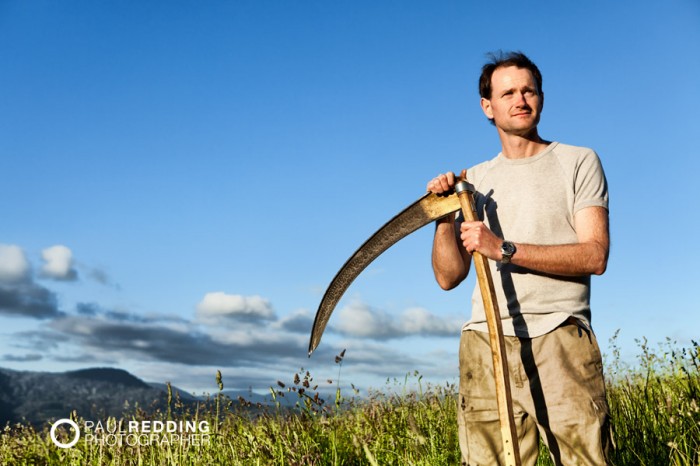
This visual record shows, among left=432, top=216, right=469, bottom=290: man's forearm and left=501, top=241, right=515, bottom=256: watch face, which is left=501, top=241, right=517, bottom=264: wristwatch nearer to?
left=501, top=241, right=515, bottom=256: watch face

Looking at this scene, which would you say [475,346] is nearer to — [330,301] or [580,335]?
[580,335]

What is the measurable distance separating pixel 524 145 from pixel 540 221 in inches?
20.6

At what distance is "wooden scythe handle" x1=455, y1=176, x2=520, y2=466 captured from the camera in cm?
303

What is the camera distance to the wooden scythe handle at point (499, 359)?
9.93ft

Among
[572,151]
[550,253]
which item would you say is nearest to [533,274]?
[550,253]

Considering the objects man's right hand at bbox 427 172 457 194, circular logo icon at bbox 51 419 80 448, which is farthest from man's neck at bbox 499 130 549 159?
circular logo icon at bbox 51 419 80 448

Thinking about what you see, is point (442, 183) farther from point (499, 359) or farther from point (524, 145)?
point (499, 359)

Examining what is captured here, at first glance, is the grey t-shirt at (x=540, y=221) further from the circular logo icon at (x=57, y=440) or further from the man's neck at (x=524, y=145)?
the circular logo icon at (x=57, y=440)

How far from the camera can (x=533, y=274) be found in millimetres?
3365

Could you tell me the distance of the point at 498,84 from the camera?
3.71m

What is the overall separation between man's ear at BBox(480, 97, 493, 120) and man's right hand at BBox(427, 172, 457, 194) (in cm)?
68

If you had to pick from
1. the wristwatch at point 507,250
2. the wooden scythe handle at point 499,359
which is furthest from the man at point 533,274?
the wooden scythe handle at point 499,359

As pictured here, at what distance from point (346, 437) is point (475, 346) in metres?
2.61

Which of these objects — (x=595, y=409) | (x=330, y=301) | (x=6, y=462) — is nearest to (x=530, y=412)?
(x=595, y=409)
